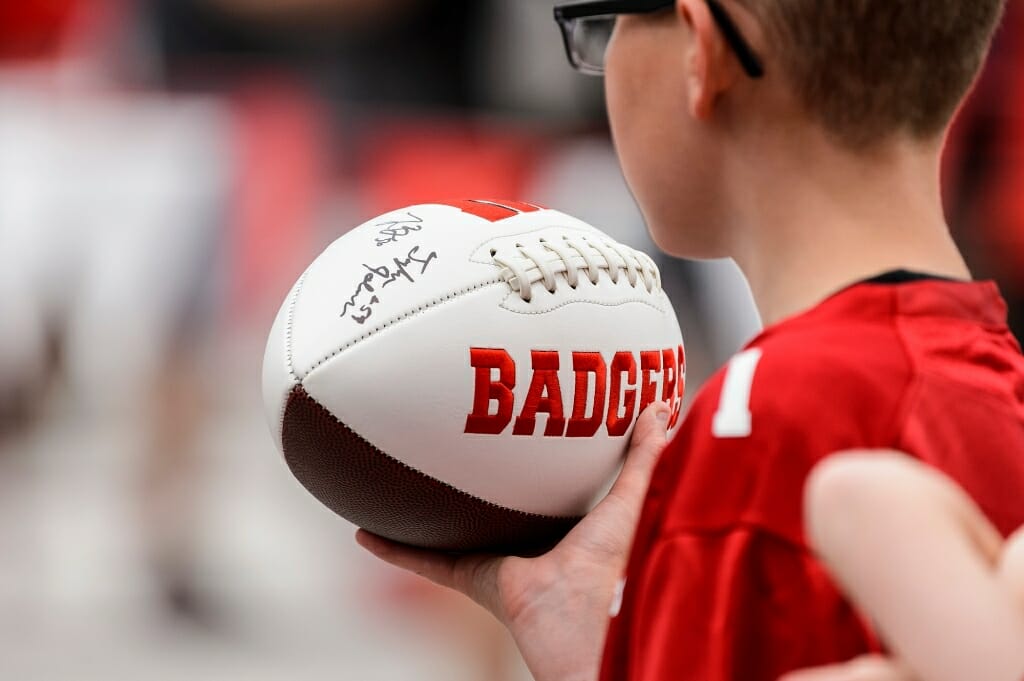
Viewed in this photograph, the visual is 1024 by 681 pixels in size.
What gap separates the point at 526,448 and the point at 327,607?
9.36 feet

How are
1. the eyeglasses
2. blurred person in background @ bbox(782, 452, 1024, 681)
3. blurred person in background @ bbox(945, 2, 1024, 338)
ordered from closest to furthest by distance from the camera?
1. blurred person in background @ bbox(782, 452, 1024, 681)
2. the eyeglasses
3. blurred person in background @ bbox(945, 2, 1024, 338)

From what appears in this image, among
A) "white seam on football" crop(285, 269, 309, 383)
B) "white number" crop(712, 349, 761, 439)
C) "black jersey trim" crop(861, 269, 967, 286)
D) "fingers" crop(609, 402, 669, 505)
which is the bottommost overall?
"fingers" crop(609, 402, 669, 505)

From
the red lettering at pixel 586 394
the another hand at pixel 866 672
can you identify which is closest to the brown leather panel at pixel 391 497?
the red lettering at pixel 586 394

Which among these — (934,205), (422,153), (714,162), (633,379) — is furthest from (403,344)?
(422,153)

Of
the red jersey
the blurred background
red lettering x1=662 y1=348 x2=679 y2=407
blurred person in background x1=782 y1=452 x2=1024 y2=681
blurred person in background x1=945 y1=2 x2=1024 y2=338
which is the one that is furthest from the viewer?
blurred person in background x1=945 y1=2 x2=1024 y2=338

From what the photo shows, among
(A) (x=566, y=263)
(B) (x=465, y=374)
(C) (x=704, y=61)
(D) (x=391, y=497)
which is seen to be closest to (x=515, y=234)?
(A) (x=566, y=263)

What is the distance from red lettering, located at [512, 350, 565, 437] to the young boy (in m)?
0.19

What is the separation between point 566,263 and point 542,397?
14cm

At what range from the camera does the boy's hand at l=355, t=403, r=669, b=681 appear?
3.67ft

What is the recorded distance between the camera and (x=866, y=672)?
617 mm

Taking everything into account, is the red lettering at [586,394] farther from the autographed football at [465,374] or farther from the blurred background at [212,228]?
the blurred background at [212,228]

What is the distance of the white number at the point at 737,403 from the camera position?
0.72m

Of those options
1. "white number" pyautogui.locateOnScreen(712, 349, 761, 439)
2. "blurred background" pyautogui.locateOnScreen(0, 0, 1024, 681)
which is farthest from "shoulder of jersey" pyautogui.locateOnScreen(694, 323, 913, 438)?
"blurred background" pyautogui.locateOnScreen(0, 0, 1024, 681)

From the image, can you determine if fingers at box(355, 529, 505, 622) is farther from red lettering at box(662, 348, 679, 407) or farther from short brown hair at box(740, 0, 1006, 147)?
short brown hair at box(740, 0, 1006, 147)
